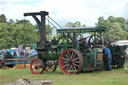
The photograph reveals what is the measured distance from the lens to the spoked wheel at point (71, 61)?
43.1 ft

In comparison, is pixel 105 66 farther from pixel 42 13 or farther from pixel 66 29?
pixel 42 13

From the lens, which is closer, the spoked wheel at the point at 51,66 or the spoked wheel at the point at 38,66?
the spoked wheel at the point at 38,66

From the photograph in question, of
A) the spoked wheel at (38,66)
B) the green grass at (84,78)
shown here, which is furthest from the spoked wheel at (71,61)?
the spoked wheel at (38,66)

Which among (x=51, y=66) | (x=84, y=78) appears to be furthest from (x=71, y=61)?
(x=51, y=66)

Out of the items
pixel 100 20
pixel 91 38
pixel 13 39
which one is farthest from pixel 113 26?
pixel 91 38

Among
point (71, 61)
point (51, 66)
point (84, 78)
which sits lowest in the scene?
point (84, 78)

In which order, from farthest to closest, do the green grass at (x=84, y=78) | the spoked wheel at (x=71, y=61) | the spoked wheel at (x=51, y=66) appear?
the spoked wheel at (x=51, y=66)
the spoked wheel at (x=71, y=61)
the green grass at (x=84, y=78)

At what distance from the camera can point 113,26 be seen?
178 ft

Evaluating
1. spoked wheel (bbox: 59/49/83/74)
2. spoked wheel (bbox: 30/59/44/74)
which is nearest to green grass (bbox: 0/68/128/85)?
spoked wheel (bbox: 59/49/83/74)

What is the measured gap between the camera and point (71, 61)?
531 inches

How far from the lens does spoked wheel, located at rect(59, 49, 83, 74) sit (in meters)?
13.1

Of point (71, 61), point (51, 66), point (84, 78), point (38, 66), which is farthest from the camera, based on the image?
point (51, 66)

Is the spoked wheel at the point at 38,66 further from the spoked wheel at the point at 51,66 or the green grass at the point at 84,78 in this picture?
the green grass at the point at 84,78

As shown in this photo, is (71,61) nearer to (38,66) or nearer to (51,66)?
(38,66)
